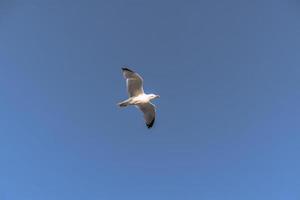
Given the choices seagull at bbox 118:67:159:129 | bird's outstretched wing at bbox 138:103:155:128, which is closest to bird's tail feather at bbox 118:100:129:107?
seagull at bbox 118:67:159:129

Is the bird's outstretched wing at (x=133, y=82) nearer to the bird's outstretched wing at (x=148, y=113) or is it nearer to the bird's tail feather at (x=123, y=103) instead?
the bird's tail feather at (x=123, y=103)

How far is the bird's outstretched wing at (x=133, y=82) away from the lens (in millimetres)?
27234

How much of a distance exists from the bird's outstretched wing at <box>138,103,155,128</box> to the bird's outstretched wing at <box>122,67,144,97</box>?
3.63 ft

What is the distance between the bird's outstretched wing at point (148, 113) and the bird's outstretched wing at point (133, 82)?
1.11 meters

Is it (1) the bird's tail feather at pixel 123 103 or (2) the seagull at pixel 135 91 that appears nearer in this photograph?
(1) the bird's tail feather at pixel 123 103

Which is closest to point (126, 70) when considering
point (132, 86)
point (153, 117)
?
point (132, 86)

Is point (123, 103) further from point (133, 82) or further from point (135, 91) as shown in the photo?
point (133, 82)

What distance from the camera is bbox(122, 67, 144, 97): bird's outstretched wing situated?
27.2 metres

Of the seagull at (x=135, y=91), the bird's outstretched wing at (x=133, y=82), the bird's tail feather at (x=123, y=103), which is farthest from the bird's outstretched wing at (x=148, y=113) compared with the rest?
the bird's tail feather at (x=123, y=103)

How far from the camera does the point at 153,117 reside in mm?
28766

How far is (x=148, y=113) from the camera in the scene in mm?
28734

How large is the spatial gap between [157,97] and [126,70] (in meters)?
2.33

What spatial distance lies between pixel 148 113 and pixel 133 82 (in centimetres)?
207

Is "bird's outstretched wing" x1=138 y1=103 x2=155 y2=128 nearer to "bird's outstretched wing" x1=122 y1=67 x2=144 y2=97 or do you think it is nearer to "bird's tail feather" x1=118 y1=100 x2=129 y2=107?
"bird's outstretched wing" x1=122 y1=67 x2=144 y2=97
